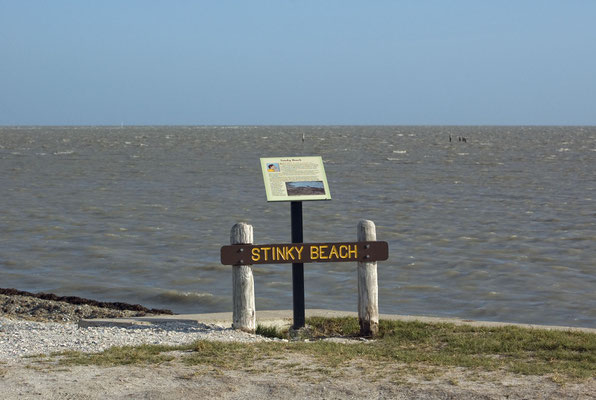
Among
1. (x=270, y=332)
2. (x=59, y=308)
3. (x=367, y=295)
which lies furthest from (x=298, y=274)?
(x=59, y=308)

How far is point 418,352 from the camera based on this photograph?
342 inches

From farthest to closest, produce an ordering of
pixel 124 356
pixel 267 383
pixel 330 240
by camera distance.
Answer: pixel 330 240 < pixel 124 356 < pixel 267 383

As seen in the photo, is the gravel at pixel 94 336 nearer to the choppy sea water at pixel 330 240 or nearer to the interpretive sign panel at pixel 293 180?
the interpretive sign panel at pixel 293 180

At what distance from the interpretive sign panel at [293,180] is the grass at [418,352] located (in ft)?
5.12

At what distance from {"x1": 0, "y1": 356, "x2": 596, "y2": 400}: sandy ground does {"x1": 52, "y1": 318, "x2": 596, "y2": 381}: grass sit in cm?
19

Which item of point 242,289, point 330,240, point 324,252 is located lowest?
point 330,240

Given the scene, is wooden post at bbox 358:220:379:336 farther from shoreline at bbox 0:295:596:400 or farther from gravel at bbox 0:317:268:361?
shoreline at bbox 0:295:596:400

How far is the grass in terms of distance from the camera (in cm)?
780

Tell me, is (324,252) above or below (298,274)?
above

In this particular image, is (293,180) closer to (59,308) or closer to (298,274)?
(298,274)

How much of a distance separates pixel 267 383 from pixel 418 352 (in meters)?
2.14

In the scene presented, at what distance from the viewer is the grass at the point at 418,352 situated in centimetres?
780

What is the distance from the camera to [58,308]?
1271 centimetres

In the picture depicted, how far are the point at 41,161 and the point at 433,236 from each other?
40.6m
